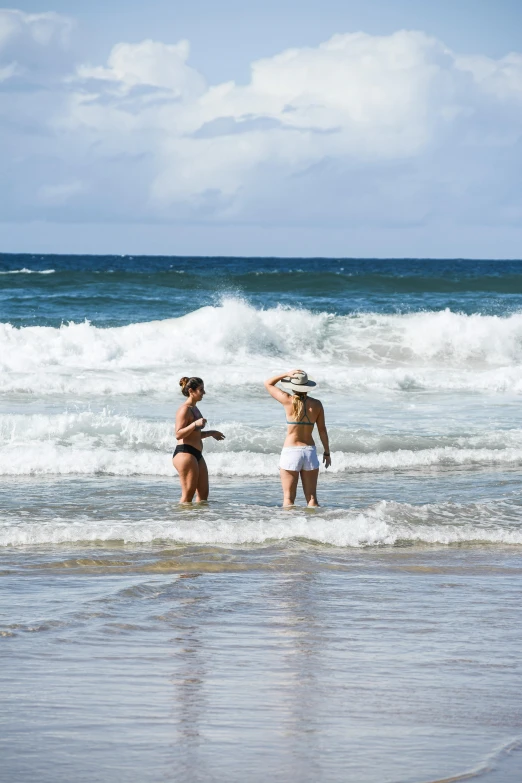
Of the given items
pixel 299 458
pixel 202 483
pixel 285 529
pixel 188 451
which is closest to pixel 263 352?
pixel 202 483

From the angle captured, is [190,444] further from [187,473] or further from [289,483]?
[289,483]

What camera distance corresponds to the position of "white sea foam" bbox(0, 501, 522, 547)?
8203 mm

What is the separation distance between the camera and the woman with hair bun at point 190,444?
9.43m

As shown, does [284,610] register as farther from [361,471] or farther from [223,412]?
[223,412]

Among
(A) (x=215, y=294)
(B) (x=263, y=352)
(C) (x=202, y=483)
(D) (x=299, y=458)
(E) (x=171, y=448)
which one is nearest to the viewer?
(D) (x=299, y=458)

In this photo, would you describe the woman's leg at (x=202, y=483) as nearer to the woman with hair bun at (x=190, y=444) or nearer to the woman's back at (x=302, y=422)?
the woman with hair bun at (x=190, y=444)

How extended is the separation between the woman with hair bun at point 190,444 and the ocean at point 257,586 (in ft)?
1.02

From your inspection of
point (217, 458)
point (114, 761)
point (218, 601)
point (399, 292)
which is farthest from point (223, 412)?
point (399, 292)

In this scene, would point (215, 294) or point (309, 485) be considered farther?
point (215, 294)

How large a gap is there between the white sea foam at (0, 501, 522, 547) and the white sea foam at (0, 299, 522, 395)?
8191mm

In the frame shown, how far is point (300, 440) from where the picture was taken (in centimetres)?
946

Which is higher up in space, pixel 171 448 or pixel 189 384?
pixel 189 384

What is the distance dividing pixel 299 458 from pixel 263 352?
14605mm

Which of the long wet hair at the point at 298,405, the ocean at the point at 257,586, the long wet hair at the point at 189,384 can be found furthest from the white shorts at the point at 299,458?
the long wet hair at the point at 189,384
